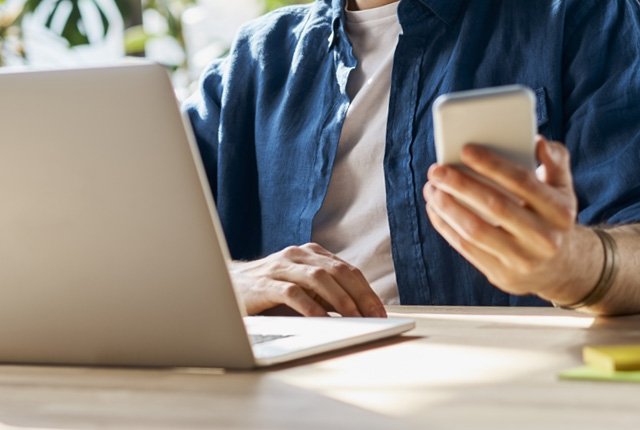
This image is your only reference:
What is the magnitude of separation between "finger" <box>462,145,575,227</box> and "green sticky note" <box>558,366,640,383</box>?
15cm

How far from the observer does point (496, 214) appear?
0.83 m

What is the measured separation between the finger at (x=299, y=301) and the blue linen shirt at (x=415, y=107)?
41 cm

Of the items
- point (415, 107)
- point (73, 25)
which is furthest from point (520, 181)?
point (73, 25)

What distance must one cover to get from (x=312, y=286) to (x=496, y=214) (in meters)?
0.37

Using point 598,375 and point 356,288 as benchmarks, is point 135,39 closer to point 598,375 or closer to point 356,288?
point 356,288

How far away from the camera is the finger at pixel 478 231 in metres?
0.86

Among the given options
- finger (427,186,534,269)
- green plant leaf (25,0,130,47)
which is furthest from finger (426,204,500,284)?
green plant leaf (25,0,130,47)

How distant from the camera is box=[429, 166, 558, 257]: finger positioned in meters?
0.83

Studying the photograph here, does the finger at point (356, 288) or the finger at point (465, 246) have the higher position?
the finger at point (465, 246)

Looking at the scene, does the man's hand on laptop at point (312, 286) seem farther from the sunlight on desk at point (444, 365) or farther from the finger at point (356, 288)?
the sunlight on desk at point (444, 365)

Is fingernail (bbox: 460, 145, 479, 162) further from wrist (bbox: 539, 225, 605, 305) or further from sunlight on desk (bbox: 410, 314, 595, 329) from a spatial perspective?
sunlight on desk (bbox: 410, 314, 595, 329)

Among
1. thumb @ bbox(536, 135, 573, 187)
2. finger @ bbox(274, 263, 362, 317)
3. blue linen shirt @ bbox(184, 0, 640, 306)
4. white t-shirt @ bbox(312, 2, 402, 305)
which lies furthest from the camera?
white t-shirt @ bbox(312, 2, 402, 305)

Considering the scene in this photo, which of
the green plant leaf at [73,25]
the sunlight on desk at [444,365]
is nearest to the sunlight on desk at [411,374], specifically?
the sunlight on desk at [444,365]

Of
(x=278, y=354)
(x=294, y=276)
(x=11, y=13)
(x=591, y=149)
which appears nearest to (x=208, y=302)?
(x=278, y=354)
